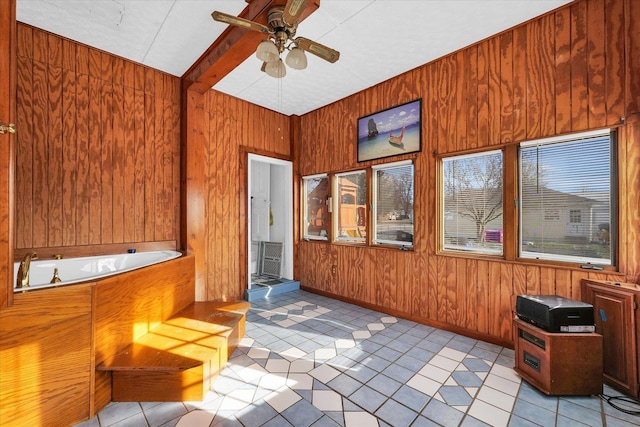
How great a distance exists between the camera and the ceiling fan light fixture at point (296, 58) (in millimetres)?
1947

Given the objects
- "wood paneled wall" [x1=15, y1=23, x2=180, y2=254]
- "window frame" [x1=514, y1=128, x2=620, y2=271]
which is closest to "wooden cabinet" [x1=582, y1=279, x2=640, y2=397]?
"window frame" [x1=514, y1=128, x2=620, y2=271]

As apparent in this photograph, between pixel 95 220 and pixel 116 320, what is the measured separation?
152 centimetres

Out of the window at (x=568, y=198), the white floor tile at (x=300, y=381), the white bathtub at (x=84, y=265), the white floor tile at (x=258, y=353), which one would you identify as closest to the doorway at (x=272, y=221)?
the white bathtub at (x=84, y=265)

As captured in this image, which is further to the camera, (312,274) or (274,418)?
(312,274)

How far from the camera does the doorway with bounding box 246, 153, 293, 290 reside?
4.78 meters

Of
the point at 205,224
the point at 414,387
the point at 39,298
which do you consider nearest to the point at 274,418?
the point at 414,387

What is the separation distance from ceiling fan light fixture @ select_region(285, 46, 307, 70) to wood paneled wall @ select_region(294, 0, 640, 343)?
183 cm

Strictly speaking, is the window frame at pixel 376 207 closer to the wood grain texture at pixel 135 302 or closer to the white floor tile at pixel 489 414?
the white floor tile at pixel 489 414

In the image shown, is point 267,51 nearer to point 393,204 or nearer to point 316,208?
point 393,204

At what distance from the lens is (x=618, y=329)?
1904 millimetres

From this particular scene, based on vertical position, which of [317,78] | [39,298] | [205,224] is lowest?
[39,298]

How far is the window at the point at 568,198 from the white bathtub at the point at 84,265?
3.63 m

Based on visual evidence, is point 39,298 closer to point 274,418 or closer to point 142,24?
point 274,418

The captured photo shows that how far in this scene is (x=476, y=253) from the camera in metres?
2.85
